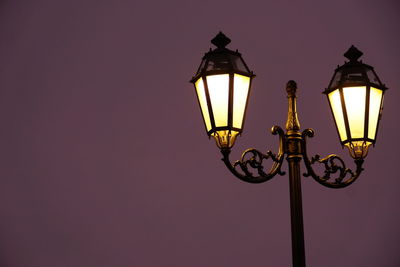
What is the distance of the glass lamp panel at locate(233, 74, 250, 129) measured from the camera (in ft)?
8.91

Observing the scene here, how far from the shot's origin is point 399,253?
652 cm

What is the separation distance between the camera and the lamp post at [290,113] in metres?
2.71

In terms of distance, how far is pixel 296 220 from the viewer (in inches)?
110

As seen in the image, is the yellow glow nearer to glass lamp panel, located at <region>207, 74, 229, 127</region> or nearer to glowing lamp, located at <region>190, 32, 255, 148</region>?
glowing lamp, located at <region>190, 32, 255, 148</region>

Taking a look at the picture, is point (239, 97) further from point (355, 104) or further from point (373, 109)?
point (373, 109)

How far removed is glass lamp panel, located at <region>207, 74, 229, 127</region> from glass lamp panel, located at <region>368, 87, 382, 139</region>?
87cm

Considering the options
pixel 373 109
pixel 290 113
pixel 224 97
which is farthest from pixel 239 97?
pixel 373 109

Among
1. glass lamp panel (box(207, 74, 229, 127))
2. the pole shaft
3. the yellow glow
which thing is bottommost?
the pole shaft

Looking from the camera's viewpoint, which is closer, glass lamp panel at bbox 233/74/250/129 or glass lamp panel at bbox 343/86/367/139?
glass lamp panel at bbox 233/74/250/129

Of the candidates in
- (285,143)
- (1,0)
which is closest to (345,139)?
(285,143)

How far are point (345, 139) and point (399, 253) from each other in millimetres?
4079

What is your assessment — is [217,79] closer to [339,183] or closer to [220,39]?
[220,39]

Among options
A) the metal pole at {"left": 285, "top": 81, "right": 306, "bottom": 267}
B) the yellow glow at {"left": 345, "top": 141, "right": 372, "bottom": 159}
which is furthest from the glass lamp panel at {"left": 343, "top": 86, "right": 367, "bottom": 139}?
the metal pole at {"left": 285, "top": 81, "right": 306, "bottom": 267}

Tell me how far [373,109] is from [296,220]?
793mm
